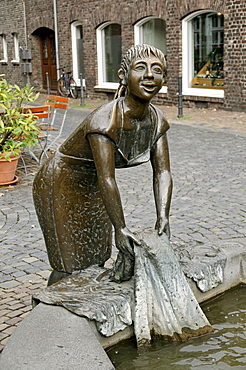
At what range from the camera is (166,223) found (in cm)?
288

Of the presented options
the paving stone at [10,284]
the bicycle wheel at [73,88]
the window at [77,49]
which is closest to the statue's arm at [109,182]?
the paving stone at [10,284]

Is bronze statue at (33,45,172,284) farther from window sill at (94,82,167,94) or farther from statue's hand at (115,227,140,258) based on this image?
window sill at (94,82,167,94)

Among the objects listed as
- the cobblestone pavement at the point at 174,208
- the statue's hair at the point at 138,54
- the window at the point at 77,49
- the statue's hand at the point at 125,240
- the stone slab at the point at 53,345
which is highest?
the window at the point at 77,49

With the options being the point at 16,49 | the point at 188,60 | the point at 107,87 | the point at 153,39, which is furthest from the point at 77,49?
the point at 188,60

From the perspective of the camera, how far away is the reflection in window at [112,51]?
61.5 feet

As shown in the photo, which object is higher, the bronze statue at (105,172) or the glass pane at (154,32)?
the glass pane at (154,32)

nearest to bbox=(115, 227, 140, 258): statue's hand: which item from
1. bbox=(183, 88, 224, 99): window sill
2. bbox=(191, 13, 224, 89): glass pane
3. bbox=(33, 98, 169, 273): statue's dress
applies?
bbox=(33, 98, 169, 273): statue's dress

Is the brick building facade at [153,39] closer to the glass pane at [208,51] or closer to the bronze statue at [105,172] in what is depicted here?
the glass pane at [208,51]

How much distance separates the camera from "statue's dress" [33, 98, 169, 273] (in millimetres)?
2904

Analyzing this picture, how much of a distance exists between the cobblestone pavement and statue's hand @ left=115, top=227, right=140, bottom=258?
961 millimetres

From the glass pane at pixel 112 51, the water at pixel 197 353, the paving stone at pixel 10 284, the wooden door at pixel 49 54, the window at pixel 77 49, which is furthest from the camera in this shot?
the wooden door at pixel 49 54

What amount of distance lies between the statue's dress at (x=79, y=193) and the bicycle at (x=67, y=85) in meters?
17.5

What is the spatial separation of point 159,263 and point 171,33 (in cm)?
1440

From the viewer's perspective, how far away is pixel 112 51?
19172mm
